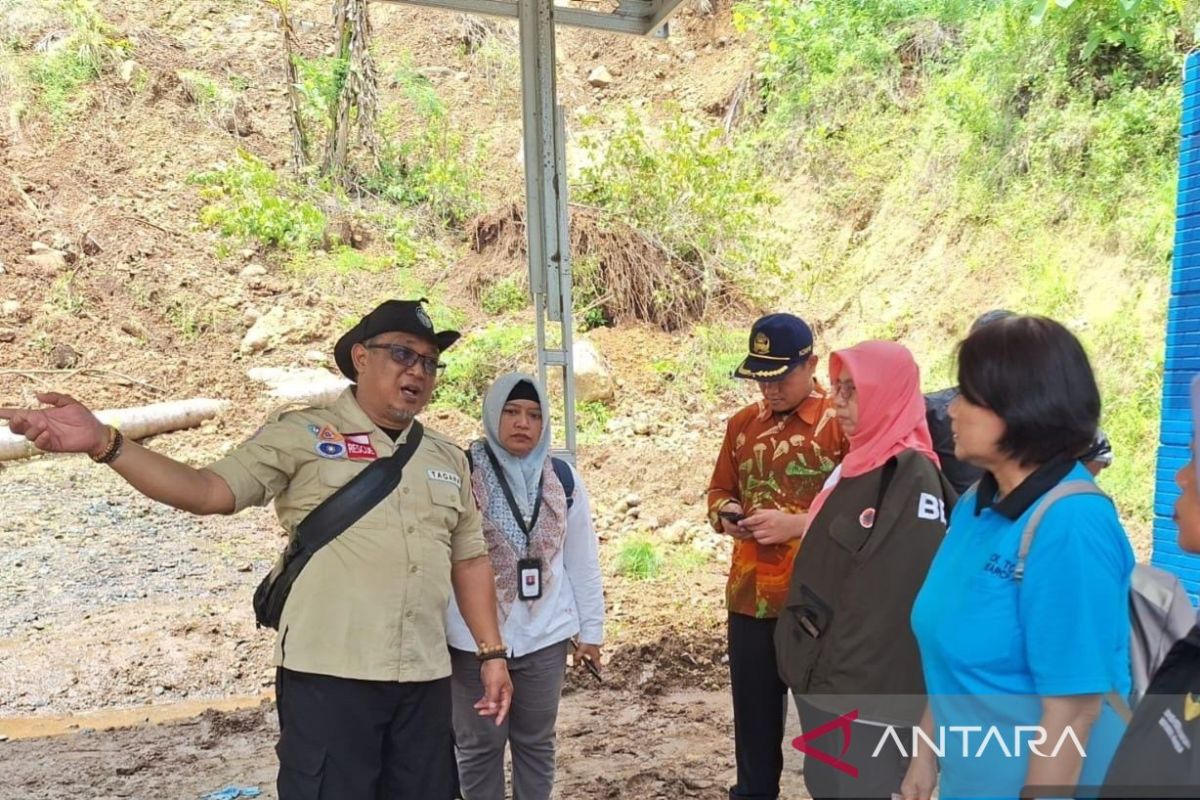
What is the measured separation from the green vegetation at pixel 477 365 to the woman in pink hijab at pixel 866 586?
7.96m

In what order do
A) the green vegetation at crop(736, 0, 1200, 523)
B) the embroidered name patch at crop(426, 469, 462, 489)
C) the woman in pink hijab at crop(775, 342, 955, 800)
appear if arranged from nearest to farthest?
1. the woman in pink hijab at crop(775, 342, 955, 800)
2. the embroidered name patch at crop(426, 469, 462, 489)
3. the green vegetation at crop(736, 0, 1200, 523)

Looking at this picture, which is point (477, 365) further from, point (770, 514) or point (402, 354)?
point (402, 354)

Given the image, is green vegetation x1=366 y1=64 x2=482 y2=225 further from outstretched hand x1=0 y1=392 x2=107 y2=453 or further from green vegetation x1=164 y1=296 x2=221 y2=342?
outstretched hand x1=0 y1=392 x2=107 y2=453

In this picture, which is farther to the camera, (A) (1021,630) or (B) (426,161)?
(B) (426,161)

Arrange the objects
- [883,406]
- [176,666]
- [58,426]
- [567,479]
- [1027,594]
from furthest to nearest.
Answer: [176,666]
[567,479]
[883,406]
[58,426]
[1027,594]

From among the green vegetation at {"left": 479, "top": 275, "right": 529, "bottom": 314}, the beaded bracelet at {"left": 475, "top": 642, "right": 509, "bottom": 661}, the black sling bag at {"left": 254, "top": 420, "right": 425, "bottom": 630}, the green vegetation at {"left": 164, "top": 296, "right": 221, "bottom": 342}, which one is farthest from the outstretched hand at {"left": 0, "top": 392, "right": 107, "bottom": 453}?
the green vegetation at {"left": 164, "top": 296, "right": 221, "bottom": 342}

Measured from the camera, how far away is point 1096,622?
1.56 metres

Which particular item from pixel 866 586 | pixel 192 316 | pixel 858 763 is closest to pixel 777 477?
pixel 866 586

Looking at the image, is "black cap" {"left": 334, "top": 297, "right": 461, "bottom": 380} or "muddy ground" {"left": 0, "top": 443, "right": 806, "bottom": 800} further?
"muddy ground" {"left": 0, "top": 443, "right": 806, "bottom": 800}

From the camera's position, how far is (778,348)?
287cm

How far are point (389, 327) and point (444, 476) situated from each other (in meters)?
0.38

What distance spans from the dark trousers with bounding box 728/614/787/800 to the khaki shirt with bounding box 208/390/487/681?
0.89 metres

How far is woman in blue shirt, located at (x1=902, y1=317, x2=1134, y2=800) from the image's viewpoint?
5.15 ft

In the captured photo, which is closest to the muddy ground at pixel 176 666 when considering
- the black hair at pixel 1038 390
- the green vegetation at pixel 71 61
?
the black hair at pixel 1038 390
